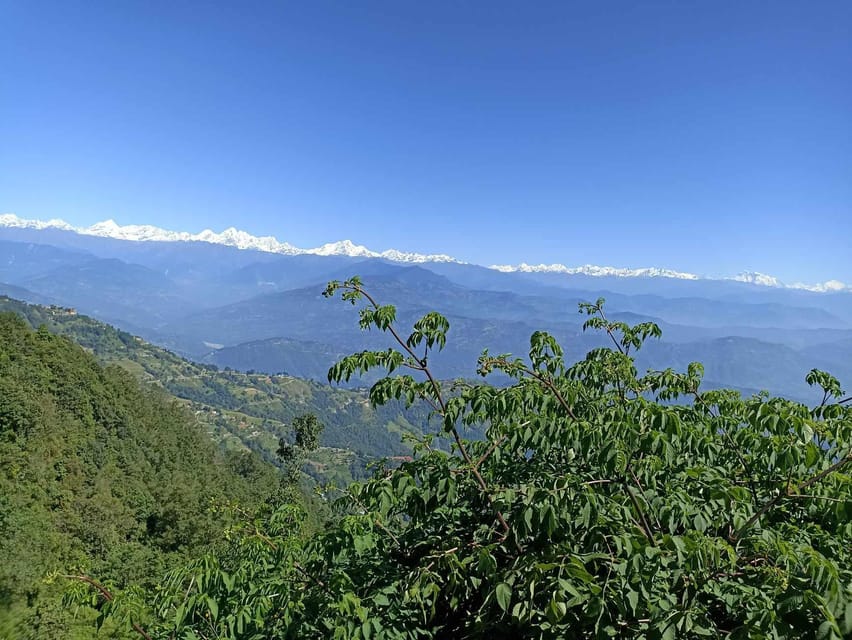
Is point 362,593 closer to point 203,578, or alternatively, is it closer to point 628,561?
point 203,578

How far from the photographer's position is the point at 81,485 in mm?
48344

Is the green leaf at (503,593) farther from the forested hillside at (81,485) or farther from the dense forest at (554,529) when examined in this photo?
the forested hillside at (81,485)

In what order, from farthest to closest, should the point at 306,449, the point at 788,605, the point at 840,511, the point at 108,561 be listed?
1. the point at 306,449
2. the point at 108,561
3. the point at 840,511
4. the point at 788,605

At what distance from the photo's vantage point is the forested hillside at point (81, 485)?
26.4 metres

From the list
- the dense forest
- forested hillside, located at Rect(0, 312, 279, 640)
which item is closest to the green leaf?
the dense forest

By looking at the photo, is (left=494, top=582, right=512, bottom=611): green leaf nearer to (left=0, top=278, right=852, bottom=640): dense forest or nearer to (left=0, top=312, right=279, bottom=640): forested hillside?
(left=0, top=278, right=852, bottom=640): dense forest

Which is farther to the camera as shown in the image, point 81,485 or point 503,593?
point 81,485

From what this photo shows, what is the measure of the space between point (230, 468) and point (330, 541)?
92967 millimetres

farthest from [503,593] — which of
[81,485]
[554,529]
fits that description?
[81,485]

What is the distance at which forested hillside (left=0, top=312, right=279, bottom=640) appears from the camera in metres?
26.4

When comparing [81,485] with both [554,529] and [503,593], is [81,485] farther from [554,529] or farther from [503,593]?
[554,529]

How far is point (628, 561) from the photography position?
3.20 metres

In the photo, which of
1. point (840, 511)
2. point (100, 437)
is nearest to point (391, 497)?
point (840, 511)

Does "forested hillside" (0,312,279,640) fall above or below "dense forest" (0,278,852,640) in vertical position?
below
